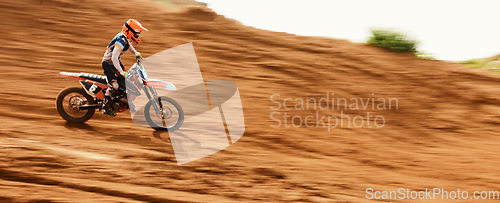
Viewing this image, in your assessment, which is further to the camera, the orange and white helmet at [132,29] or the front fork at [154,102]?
the front fork at [154,102]

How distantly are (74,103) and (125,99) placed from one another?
100cm

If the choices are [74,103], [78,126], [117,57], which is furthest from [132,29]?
[78,126]

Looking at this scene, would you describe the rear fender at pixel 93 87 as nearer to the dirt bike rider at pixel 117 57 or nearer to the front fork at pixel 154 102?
the dirt bike rider at pixel 117 57

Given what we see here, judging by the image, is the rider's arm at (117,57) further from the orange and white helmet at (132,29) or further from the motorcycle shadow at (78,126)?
the motorcycle shadow at (78,126)

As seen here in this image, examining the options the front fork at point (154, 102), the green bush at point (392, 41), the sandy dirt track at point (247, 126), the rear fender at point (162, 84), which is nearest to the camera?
the sandy dirt track at point (247, 126)

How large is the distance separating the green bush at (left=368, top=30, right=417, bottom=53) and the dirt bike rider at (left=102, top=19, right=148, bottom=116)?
8672 millimetres

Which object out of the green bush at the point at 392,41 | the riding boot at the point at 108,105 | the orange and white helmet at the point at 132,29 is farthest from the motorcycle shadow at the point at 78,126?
the green bush at the point at 392,41

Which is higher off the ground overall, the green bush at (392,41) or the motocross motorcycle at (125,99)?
the green bush at (392,41)

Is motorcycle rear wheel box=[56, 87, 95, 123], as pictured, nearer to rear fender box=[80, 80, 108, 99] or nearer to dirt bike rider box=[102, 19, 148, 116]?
rear fender box=[80, 80, 108, 99]

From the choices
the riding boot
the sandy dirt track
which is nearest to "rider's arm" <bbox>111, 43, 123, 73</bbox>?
the riding boot

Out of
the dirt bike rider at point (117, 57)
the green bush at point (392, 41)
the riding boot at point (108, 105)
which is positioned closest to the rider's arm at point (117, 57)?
the dirt bike rider at point (117, 57)

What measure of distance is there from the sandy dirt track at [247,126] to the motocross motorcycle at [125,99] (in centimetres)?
27

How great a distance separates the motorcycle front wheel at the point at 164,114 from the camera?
6871 mm

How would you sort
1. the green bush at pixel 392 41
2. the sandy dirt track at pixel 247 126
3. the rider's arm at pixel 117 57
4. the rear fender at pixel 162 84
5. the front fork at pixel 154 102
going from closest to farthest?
1. the sandy dirt track at pixel 247 126
2. the rider's arm at pixel 117 57
3. the rear fender at pixel 162 84
4. the front fork at pixel 154 102
5. the green bush at pixel 392 41
